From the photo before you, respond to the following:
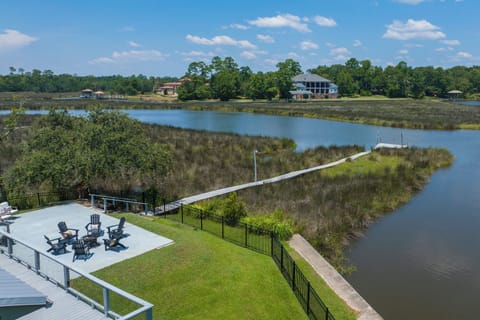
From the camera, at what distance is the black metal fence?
32.8 ft

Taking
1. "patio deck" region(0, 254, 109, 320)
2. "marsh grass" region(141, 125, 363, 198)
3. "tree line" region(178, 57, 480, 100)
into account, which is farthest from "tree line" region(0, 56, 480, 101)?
"patio deck" region(0, 254, 109, 320)

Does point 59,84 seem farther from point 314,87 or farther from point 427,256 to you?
point 427,256

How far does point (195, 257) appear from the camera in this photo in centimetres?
1173

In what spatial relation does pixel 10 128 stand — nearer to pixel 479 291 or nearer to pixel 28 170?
pixel 28 170

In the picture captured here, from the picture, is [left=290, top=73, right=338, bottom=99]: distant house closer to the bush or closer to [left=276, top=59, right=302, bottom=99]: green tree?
[left=276, top=59, right=302, bottom=99]: green tree

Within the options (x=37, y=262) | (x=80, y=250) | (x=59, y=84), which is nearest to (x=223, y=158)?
(x=80, y=250)

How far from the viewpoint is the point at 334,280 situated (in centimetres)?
1141

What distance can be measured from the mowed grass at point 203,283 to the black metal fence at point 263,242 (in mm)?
327

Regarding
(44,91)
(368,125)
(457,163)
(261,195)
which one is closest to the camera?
(261,195)

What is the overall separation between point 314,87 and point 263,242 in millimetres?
125898

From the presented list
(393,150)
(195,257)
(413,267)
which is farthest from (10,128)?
(393,150)

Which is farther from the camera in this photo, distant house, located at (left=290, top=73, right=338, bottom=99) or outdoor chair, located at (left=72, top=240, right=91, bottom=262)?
distant house, located at (left=290, top=73, right=338, bottom=99)

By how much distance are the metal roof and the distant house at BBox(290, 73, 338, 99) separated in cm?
12612

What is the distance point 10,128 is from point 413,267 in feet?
61.6
